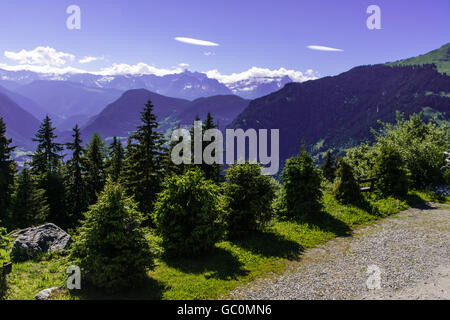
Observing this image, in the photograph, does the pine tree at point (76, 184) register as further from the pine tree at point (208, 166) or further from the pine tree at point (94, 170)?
the pine tree at point (208, 166)

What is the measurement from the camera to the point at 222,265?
482 inches

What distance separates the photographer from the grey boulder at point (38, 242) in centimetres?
1380

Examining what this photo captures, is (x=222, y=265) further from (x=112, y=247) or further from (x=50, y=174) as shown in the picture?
(x=50, y=174)

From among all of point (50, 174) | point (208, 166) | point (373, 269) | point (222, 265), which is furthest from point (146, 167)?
point (373, 269)

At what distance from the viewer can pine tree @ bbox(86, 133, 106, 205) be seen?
139ft

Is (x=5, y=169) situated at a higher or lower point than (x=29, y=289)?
higher

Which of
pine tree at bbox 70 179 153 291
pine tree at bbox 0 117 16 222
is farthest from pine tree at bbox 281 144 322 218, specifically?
pine tree at bbox 0 117 16 222

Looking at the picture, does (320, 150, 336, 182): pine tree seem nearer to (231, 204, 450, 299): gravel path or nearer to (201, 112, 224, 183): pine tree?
(201, 112, 224, 183): pine tree

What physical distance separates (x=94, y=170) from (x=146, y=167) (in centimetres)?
1635

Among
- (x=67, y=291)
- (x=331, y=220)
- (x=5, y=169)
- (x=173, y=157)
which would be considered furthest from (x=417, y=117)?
(x=5, y=169)

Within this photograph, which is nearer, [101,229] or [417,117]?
[101,229]
